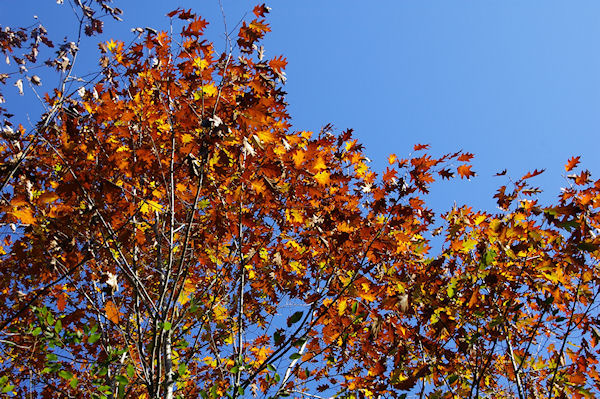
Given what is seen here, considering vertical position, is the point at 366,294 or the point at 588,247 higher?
the point at 588,247

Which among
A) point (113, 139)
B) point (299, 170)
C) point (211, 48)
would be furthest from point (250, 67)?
point (113, 139)

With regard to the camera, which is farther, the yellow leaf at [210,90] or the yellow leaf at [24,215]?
the yellow leaf at [210,90]

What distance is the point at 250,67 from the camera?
3363 mm

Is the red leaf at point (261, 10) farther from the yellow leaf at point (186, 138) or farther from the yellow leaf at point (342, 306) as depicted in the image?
the yellow leaf at point (342, 306)

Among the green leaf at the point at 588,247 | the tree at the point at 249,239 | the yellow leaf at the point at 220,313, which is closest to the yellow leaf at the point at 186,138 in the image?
the tree at the point at 249,239

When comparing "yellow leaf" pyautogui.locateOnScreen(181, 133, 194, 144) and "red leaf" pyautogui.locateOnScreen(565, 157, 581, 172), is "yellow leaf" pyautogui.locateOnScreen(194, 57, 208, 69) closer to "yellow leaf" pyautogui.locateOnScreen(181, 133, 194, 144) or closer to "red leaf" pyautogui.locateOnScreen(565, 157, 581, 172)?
"yellow leaf" pyautogui.locateOnScreen(181, 133, 194, 144)

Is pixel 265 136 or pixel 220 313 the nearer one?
pixel 265 136

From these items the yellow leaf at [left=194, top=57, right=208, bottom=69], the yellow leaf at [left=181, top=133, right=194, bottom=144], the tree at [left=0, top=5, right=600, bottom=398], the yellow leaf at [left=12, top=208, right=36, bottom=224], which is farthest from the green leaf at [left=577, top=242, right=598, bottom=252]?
the yellow leaf at [left=12, top=208, right=36, bottom=224]

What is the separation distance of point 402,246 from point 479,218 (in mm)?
924

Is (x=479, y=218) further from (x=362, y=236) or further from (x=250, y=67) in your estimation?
(x=250, y=67)

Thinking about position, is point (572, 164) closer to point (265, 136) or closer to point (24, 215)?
point (265, 136)

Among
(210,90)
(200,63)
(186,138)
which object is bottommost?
(186,138)

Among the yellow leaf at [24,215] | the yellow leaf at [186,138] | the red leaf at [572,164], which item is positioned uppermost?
the red leaf at [572,164]

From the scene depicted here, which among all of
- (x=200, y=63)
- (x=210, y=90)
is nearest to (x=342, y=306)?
(x=210, y=90)
